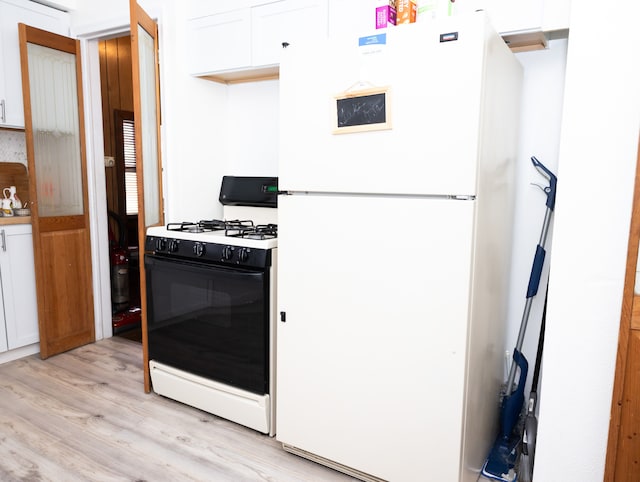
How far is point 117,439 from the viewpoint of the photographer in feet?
6.95

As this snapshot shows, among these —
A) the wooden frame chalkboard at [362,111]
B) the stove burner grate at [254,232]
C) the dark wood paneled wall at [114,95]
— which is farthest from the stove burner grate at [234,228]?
the dark wood paneled wall at [114,95]

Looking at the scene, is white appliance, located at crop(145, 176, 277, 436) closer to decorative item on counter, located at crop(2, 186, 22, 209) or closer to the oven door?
the oven door

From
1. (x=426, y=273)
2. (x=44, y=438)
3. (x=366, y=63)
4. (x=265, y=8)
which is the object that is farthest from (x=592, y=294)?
(x=44, y=438)

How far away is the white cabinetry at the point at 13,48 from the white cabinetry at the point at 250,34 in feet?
4.05

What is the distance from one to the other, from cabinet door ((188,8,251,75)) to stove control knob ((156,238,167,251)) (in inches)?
39.1

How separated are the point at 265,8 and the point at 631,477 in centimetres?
242

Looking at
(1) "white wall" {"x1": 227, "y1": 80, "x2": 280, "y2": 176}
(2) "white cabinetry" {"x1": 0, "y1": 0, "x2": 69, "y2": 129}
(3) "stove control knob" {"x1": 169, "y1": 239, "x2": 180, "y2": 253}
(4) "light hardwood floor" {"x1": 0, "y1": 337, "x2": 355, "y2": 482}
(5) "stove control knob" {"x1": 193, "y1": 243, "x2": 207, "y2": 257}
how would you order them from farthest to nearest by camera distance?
(2) "white cabinetry" {"x1": 0, "y1": 0, "x2": 69, "y2": 129} → (1) "white wall" {"x1": 227, "y1": 80, "x2": 280, "y2": 176} → (3) "stove control knob" {"x1": 169, "y1": 239, "x2": 180, "y2": 253} → (5) "stove control knob" {"x1": 193, "y1": 243, "x2": 207, "y2": 257} → (4) "light hardwood floor" {"x1": 0, "y1": 337, "x2": 355, "y2": 482}

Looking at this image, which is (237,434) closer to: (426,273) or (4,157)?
(426,273)

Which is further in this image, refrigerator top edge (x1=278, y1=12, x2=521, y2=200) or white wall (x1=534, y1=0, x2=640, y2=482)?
refrigerator top edge (x1=278, y1=12, x2=521, y2=200)

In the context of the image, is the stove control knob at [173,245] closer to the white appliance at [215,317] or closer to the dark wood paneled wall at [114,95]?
the white appliance at [215,317]

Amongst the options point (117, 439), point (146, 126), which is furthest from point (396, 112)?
point (117, 439)

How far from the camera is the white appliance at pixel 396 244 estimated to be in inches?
58.6

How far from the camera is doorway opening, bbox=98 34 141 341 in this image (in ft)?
12.9

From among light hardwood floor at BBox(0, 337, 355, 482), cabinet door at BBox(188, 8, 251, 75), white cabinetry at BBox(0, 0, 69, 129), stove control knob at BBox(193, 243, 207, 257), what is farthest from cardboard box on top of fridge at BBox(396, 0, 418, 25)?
white cabinetry at BBox(0, 0, 69, 129)
